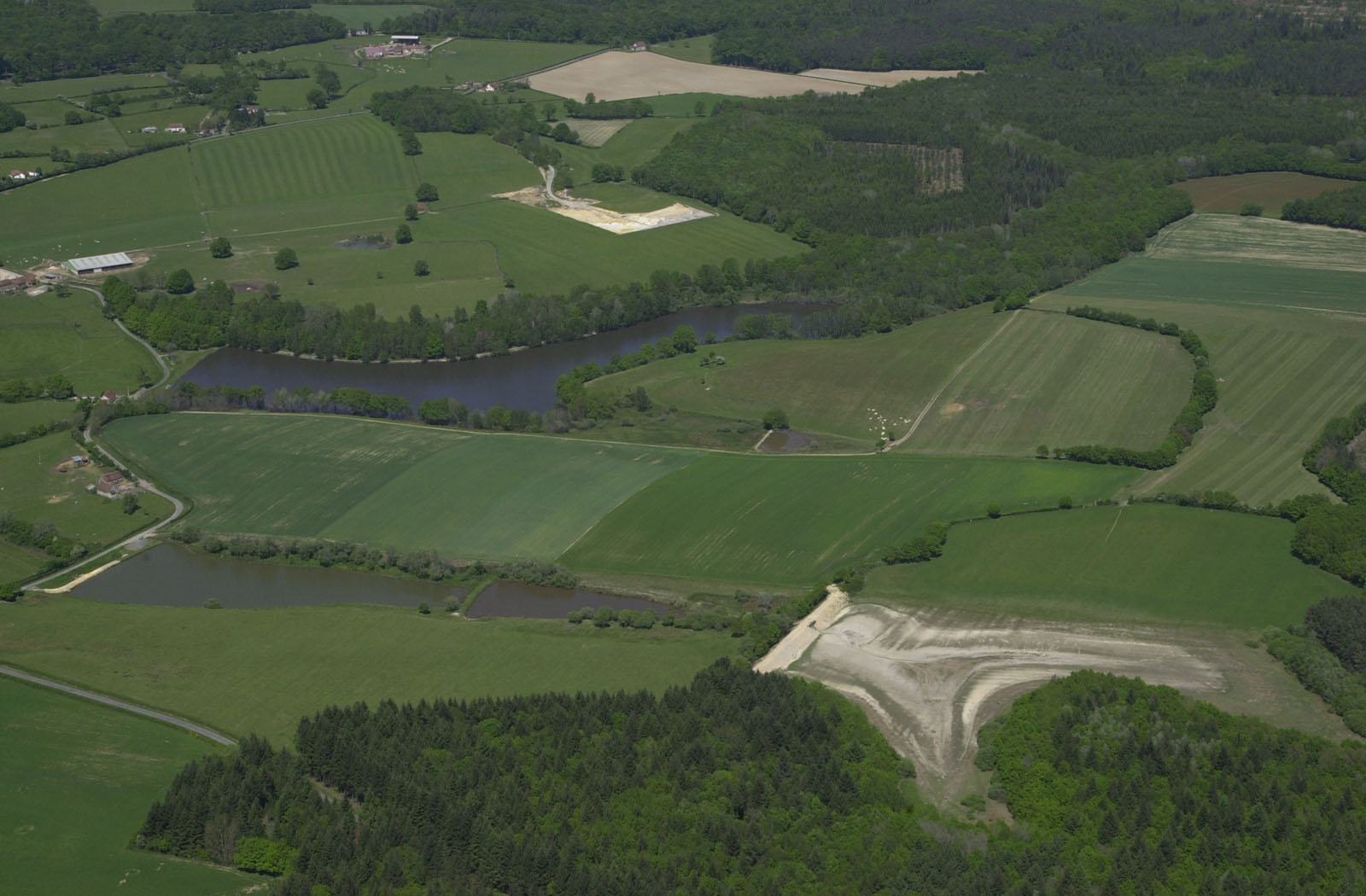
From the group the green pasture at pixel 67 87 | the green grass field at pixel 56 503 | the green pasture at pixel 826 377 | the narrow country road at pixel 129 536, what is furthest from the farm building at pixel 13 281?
the green pasture at pixel 67 87

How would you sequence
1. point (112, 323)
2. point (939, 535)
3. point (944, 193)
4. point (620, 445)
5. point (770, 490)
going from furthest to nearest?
point (944, 193), point (112, 323), point (620, 445), point (770, 490), point (939, 535)

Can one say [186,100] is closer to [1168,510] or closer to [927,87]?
[927,87]

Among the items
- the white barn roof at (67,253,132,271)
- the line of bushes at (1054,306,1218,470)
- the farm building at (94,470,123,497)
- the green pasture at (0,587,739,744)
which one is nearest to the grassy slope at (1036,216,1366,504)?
the line of bushes at (1054,306,1218,470)

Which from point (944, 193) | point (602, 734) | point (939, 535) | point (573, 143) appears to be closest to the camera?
point (602, 734)

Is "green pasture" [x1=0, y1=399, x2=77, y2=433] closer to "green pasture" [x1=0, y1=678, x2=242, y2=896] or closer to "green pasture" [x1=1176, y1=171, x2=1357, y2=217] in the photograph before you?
"green pasture" [x1=0, y1=678, x2=242, y2=896]

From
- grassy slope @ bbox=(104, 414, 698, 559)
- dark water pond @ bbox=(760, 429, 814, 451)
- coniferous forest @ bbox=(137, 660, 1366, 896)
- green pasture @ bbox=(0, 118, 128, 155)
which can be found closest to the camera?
coniferous forest @ bbox=(137, 660, 1366, 896)

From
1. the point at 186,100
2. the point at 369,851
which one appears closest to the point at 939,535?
the point at 369,851
